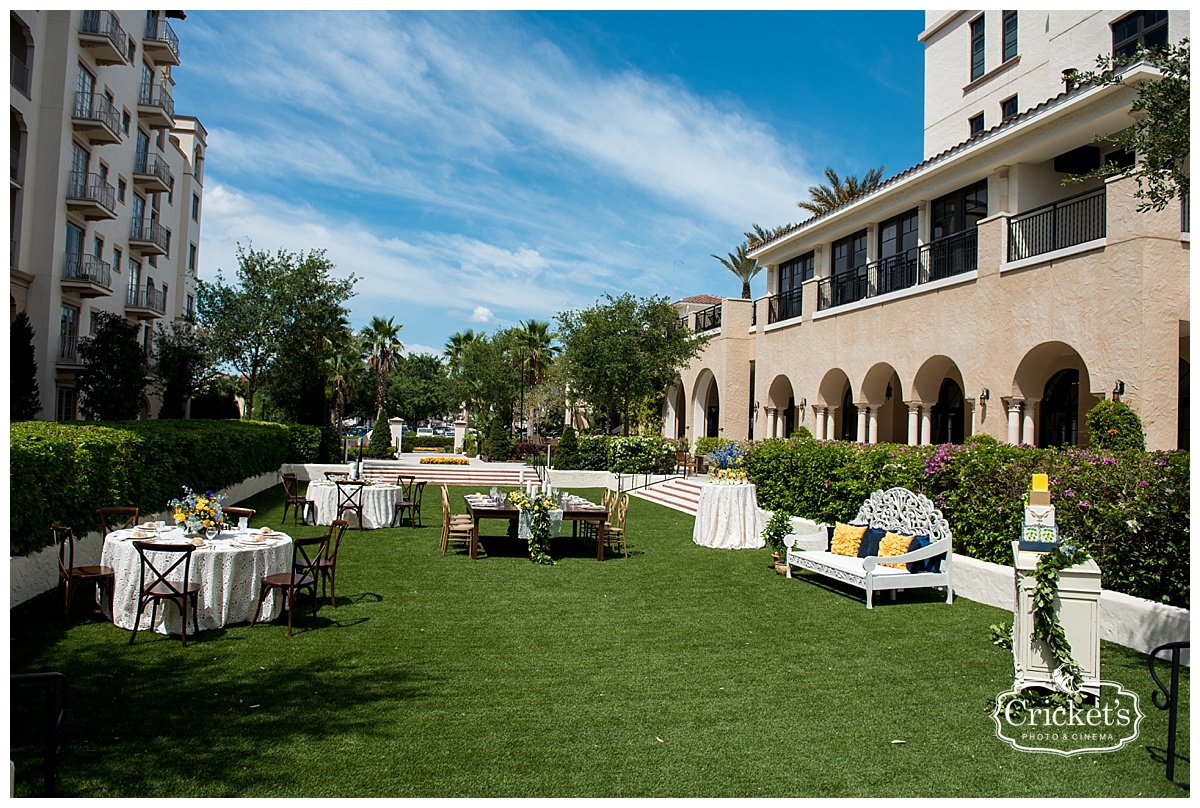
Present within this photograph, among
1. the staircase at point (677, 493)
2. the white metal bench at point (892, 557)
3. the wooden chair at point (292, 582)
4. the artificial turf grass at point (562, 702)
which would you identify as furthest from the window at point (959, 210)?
the wooden chair at point (292, 582)

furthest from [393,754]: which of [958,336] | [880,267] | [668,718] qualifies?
[880,267]

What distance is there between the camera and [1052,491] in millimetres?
8852

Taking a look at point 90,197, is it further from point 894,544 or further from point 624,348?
point 894,544

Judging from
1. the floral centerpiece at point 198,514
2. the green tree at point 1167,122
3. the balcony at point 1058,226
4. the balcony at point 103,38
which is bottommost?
the floral centerpiece at point 198,514

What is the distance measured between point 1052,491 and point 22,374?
2438 centimetres

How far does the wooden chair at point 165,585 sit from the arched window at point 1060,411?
57.4 ft

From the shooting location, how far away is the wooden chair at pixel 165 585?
6.97 meters

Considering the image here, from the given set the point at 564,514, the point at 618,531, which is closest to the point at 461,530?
the point at 564,514

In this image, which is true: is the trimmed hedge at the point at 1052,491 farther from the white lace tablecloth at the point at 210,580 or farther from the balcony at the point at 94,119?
the balcony at the point at 94,119

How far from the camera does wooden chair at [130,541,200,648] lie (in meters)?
6.97

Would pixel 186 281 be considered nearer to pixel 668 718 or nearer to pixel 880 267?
pixel 880 267

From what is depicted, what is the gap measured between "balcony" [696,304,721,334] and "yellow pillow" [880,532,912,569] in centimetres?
2121

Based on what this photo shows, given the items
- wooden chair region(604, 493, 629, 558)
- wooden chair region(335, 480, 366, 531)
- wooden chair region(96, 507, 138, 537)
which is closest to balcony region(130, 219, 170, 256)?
wooden chair region(335, 480, 366, 531)

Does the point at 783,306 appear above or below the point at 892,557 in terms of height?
above
